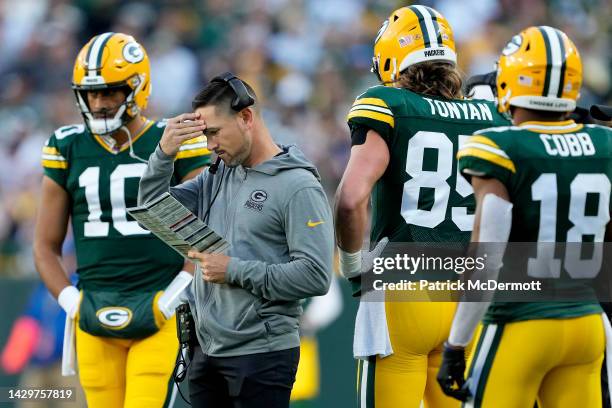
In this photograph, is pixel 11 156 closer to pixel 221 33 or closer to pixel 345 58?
pixel 221 33

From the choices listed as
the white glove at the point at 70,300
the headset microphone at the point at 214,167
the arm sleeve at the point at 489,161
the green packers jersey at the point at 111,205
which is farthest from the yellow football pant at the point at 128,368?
the arm sleeve at the point at 489,161

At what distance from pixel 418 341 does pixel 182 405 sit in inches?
116

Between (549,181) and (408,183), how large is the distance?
34.1 inches

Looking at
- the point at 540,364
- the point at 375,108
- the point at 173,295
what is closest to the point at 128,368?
the point at 173,295

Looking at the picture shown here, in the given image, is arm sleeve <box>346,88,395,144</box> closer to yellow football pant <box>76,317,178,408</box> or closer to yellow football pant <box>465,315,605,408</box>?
yellow football pant <box>465,315,605,408</box>

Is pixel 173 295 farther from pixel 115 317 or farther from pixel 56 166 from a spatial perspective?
pixel 56 166

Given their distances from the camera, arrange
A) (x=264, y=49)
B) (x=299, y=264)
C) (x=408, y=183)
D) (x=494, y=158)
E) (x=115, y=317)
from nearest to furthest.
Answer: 1. (x=494, y=158)
2. (x=299, y=264)
3. (x=408, y=183)
4. (x=115, y=317)
5. (x=264, y=49)

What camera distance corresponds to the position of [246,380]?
3.76 metres

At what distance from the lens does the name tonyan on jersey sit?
4332 mm

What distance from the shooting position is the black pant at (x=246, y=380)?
3760 millimetres

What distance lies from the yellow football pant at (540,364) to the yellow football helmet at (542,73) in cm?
76

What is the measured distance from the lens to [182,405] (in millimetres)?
6895

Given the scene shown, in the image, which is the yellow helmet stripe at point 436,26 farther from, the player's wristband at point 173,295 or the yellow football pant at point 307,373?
the yellow football pant at point 307,373

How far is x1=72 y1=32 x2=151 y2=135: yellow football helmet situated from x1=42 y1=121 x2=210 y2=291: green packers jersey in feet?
0.44
